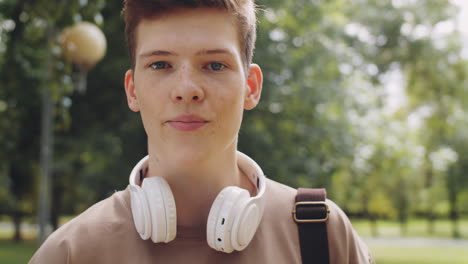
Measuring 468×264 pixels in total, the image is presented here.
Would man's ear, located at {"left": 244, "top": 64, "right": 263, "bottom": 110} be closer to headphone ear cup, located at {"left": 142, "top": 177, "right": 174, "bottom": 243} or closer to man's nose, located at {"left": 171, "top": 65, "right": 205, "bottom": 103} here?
man's nose, located at {"left": 171, "top": 65, "right": 205, "bottom": 103}

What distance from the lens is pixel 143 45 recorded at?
164 cm

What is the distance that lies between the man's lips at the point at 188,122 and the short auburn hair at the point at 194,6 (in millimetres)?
239

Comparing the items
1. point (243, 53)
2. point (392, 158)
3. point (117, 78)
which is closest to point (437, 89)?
point (392, 158)

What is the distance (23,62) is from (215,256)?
584cm

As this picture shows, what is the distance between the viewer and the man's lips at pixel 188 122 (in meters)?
1.58

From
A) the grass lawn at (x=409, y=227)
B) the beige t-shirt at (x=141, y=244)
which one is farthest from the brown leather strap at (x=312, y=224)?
the grass lawn at (x=409, y=227)

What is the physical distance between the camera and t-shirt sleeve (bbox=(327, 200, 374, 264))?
1.77m

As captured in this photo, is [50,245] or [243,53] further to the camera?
[243,53]

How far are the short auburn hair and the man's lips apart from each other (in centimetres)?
24

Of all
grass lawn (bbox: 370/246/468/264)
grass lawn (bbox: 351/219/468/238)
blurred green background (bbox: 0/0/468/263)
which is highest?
blurred green background (bbox: 0/0/468/263)

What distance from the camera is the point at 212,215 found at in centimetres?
158

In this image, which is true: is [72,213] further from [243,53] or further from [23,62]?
[243,53]

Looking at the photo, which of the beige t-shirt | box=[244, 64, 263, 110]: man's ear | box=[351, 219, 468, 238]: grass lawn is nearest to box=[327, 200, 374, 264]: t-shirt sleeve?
the beige t-shirt

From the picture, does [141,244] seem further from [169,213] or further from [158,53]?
[158,53]
